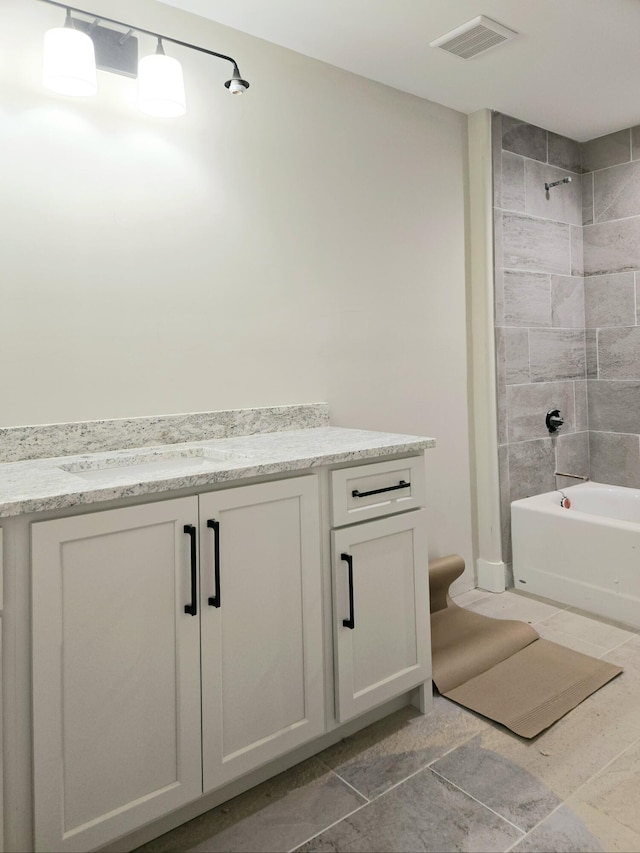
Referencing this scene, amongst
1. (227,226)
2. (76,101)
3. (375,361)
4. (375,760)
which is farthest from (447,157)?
(375,760)

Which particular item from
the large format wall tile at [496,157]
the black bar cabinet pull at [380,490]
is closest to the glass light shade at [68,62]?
the black bar cabinet pull at [380,490]

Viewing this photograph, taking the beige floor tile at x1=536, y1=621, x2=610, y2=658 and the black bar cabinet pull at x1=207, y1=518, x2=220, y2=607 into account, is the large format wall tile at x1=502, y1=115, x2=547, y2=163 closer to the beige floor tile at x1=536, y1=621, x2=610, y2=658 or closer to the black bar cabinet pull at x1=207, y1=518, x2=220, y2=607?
the beige floor tile at x1=536, y1=621, x2=610, y2=658

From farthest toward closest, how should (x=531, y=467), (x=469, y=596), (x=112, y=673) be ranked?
(x=531, y=467), (x=469, y=596), (x=112, y=673)

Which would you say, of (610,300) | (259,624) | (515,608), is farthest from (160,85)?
(610,300)

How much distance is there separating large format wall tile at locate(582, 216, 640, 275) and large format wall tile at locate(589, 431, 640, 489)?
0.95 metres

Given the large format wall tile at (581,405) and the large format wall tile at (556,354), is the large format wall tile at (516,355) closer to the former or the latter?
the large format wall tile at (556,354)

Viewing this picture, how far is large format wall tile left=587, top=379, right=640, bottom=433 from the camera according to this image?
3503mm

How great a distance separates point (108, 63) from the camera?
→ 1951 mm

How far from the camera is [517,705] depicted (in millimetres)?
2111

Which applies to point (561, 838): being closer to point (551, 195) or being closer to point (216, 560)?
point (216, 560)

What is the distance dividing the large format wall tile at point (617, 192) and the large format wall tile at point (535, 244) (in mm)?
237

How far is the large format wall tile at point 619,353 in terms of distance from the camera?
348 centimetres

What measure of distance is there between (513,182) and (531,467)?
149cm

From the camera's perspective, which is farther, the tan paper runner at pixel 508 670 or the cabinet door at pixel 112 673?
the tan paper runner at pixel 508 670
